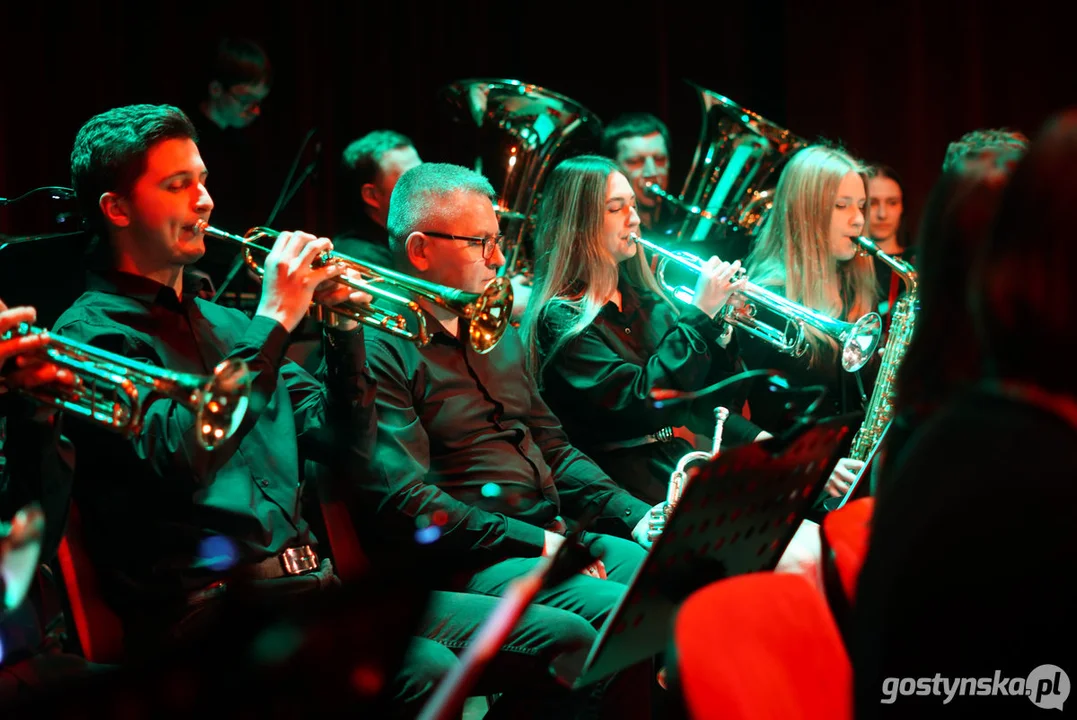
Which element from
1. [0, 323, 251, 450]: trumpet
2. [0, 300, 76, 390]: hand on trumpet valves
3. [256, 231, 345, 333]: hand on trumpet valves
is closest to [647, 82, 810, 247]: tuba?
[256, 231, 345, 333]: hand on trumpet valves

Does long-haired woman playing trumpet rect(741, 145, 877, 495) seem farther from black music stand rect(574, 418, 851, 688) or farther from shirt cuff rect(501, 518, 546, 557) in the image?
black music stand rect(574, 418, 851, 688)

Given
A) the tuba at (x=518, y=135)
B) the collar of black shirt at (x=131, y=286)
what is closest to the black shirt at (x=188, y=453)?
the collar of black shirt at (x=131, y=286)

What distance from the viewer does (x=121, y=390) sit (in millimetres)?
2109

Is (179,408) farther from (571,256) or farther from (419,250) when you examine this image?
(571,256)

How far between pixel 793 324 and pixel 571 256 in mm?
902

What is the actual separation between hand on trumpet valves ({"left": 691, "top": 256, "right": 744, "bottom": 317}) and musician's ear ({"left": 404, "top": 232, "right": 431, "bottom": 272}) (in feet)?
3.24

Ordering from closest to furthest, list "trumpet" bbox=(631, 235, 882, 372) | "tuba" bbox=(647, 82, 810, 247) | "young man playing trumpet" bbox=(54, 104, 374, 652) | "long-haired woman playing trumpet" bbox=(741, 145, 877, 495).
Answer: "young man playing trumpet" bbox=(54, 104, 374, 652)
"trumpet" bbox=(631, 235, 882, 372)
"long-haired woman playing trumpet" bbox=(741, 145, 877, 495)
"tuba" bbox=(647, 82, 810, 247)

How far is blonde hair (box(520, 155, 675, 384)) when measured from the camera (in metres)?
3.57

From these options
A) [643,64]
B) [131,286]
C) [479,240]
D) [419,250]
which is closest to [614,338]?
[479,240]

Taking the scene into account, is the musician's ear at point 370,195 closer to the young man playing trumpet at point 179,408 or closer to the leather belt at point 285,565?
the young man playing trumpet at point 179,408

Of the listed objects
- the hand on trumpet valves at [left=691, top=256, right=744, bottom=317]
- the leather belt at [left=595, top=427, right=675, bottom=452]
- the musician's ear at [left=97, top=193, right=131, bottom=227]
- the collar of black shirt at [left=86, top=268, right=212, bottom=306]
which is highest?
the musician's ear at [left=97, top=193, right=131, bottom=227]

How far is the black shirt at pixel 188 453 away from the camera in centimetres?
229

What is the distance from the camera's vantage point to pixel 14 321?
199cm

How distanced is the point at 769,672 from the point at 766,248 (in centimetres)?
304
